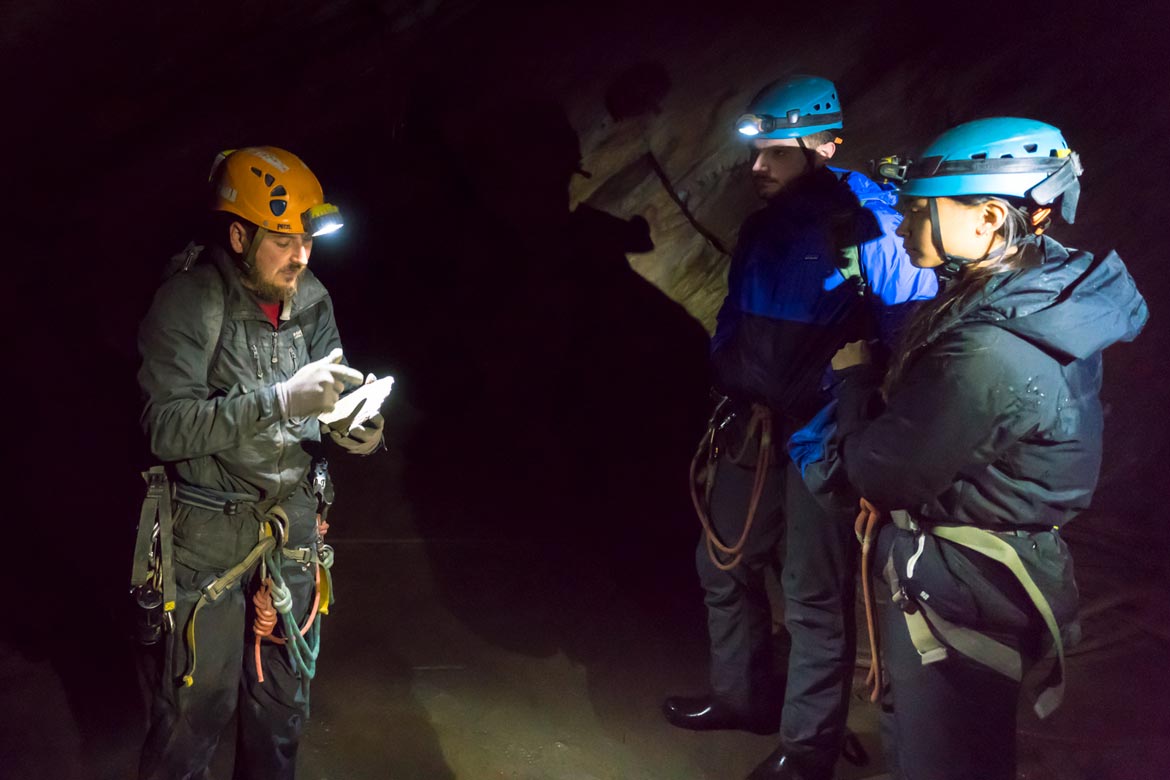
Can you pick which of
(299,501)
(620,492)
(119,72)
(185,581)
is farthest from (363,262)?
(185,581)

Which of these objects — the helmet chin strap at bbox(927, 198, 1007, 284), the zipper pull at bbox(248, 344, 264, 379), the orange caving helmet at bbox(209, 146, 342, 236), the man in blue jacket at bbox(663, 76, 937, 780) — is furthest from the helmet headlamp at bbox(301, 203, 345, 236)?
the helmet chin strap at bbox(927, 198, 1007, 284)

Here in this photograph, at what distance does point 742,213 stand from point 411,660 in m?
3.75

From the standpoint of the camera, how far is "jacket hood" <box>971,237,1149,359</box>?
2.07m

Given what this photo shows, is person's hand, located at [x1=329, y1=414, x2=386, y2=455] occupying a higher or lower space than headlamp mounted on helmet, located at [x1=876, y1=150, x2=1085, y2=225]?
lower

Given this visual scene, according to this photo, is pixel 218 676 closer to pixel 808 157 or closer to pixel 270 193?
pixel 270 193

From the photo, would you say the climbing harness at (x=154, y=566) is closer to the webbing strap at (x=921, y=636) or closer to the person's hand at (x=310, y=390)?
the person's hand at (x=310, y=390)

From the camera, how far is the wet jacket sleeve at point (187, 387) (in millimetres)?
2465

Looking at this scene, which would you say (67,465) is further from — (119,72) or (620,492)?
(620,492)

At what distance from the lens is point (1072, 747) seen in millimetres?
3885

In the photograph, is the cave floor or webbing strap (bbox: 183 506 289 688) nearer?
webbing strap (bbox: 183 506 289 688)

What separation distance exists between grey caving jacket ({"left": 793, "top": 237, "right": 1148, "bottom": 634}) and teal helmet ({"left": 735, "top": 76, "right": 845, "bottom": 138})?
4.38 feet

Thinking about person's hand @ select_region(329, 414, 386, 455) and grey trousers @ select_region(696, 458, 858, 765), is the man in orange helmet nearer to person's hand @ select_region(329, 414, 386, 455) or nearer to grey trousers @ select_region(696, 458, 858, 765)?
person's hand @ select_region(329, 414, 386, 455)

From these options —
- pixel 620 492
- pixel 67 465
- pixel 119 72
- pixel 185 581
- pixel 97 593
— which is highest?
pixel 119 72

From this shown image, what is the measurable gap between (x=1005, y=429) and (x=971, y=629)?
2.00 feet
